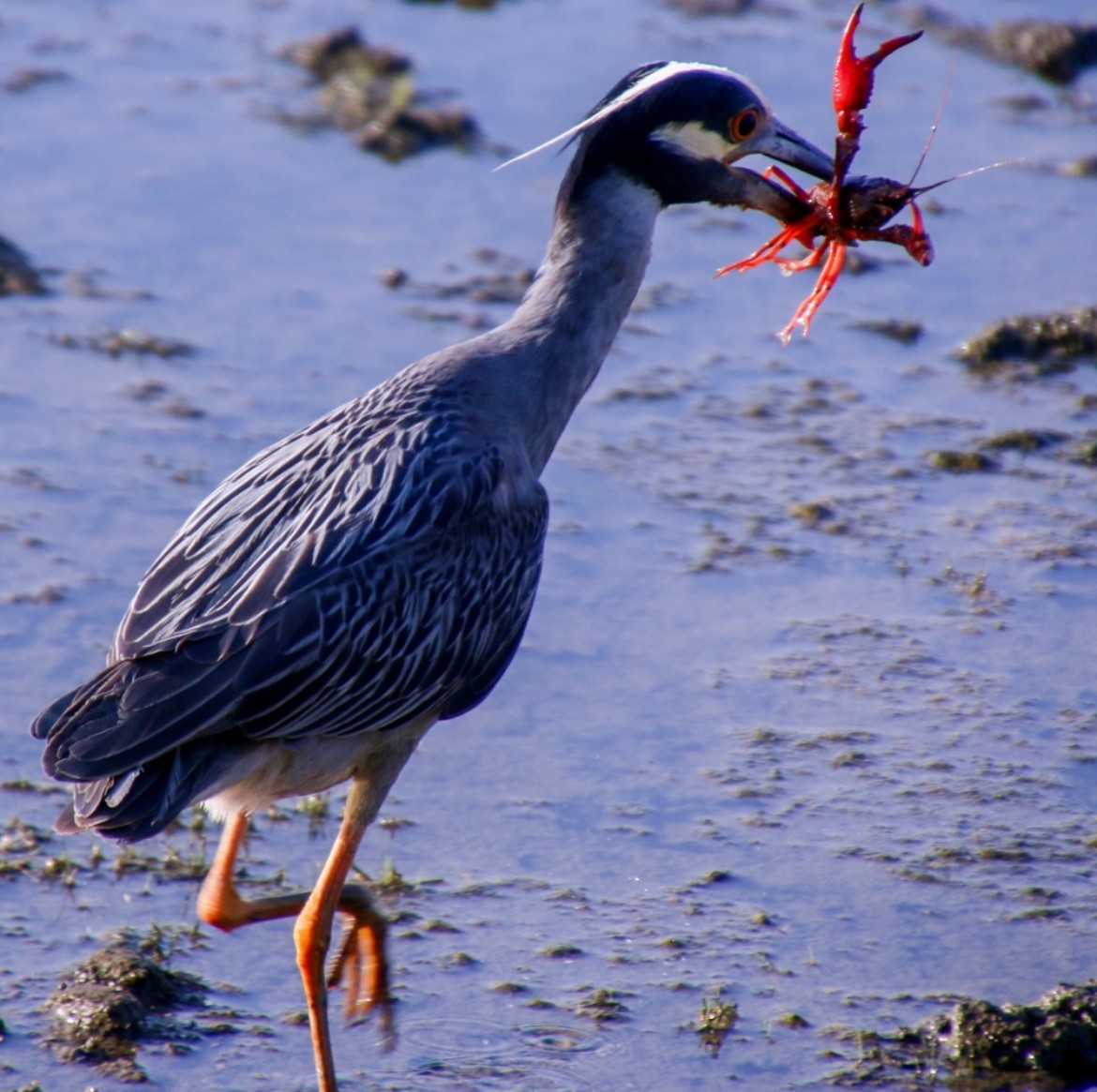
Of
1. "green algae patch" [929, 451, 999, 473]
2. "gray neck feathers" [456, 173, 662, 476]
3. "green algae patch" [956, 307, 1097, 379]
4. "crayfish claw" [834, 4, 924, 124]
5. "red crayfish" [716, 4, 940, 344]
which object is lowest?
"green algae patch" [929, 451, 999, 473]

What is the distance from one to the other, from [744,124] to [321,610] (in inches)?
76.5

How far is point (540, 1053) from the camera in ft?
17.5

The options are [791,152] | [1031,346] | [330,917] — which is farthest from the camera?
[1031,346]

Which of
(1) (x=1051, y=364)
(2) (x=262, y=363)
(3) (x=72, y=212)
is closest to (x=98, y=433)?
(2) (x=262, y=363)

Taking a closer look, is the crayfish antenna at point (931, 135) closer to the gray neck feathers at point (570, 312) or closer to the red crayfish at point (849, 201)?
the red crayfish at point (849, 201)

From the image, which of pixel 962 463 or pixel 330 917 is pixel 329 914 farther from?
pixel 962 463

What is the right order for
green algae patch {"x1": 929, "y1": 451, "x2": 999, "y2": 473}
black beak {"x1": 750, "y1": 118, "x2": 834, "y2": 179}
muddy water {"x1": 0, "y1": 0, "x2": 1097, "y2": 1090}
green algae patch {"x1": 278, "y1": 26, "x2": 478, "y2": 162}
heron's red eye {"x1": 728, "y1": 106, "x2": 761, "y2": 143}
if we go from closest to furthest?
muddy water {"x1": 0, "y1": 0, "x2": 1097, "y2": 1090} → heron's red eye {"x1": 728, "y1": 106, "x2": 761, "y2": 143} → black beak {"x1": 750, "y1": 118, "x2": 834, "y2": 179} → green algae patch {"x1": 929, "y1": 451, "x2": 999, "y2": 473} → green algae patch {"x1": 278, "y1": 26, "x2": 478, "y2": 162}

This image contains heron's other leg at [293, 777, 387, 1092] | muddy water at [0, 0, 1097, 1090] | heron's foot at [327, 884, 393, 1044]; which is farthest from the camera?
muddy water at [0, 0, 1097, 1090]

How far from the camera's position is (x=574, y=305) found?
5.99m

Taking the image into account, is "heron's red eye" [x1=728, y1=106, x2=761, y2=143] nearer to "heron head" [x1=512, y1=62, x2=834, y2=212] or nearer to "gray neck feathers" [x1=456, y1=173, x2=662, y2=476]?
"heron head" [x1=512, y1=62, x2=834, y2=212]

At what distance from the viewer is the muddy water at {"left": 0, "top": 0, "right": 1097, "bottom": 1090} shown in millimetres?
5656

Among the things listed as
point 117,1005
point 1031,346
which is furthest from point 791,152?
point 1031,346

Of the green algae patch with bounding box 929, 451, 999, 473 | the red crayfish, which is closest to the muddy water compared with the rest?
the green algae patch with bounding box 929, 451, 999, 473

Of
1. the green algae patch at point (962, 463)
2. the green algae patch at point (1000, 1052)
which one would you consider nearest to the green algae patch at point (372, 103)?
the green algae patch at point (962, 463)
